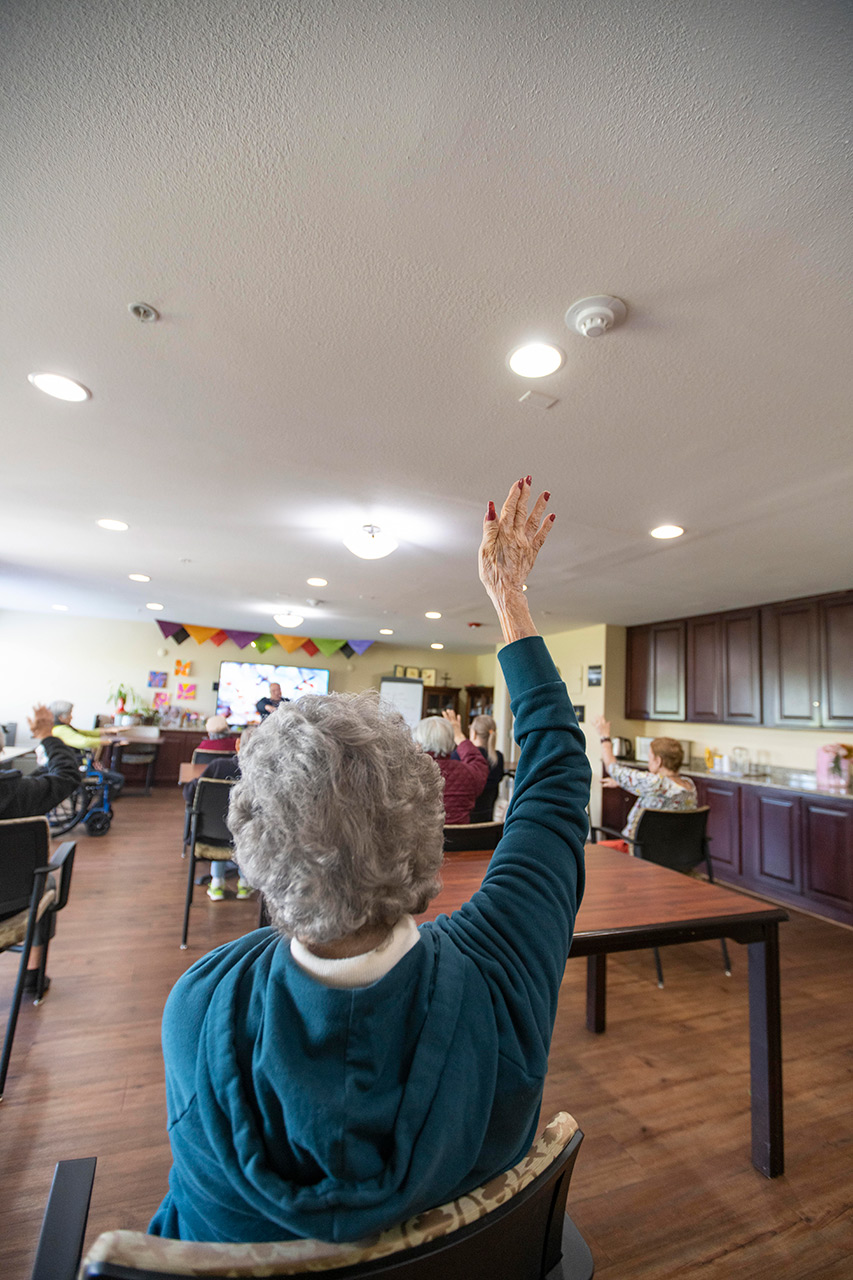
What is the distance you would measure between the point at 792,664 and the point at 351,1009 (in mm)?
5398

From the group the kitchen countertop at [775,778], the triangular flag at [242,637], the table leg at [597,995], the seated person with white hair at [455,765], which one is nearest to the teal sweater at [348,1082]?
the table leg at [597,995]

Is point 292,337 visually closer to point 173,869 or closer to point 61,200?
point 61,200

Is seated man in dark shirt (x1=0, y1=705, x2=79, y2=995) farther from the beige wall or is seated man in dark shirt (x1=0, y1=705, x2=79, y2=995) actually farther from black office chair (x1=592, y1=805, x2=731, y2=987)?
the beige wall

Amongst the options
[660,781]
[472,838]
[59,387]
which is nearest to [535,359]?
[472,838]

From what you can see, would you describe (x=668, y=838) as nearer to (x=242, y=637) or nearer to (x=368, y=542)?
(x=368, y=542)

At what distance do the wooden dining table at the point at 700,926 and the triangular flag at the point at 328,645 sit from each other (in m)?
8.22

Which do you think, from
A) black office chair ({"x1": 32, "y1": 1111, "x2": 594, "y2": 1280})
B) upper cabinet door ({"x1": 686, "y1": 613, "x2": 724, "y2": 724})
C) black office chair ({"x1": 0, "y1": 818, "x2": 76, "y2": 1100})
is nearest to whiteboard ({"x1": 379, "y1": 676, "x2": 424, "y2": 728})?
upper cabinet door ({"x1": 686, "y1": 613, "x2": 724, "y2": 724})

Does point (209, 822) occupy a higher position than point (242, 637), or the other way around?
point (242, 637)

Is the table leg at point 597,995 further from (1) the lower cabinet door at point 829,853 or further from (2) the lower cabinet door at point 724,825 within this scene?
(2) the lower cabinet door at point 724,825

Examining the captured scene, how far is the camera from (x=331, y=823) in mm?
617

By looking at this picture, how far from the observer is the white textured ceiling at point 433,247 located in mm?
1061

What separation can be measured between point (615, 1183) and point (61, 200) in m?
2.93

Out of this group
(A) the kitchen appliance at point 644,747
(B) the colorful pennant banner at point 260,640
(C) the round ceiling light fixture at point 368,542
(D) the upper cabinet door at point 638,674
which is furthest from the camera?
(B) the colorful pennant banner at point 260,640

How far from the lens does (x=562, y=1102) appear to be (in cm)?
197
